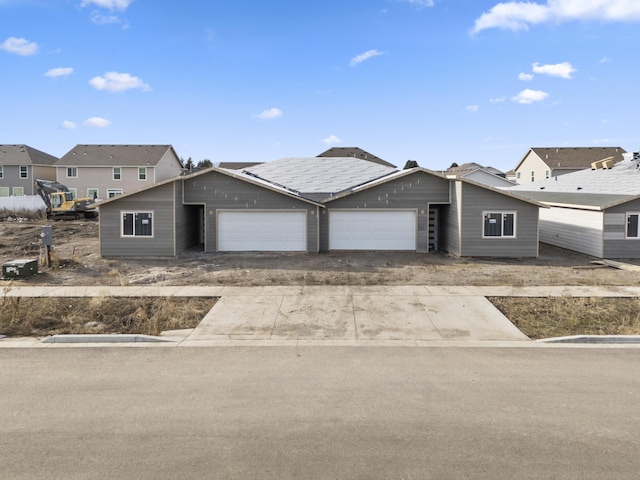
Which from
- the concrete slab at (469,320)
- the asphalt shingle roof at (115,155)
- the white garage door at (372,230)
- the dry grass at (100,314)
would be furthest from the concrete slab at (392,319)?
the asphalt shingle roof at (115,155)

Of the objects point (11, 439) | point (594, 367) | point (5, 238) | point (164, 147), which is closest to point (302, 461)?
point (11, 439)

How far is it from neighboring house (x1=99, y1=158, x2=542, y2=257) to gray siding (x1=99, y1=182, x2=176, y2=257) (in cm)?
5

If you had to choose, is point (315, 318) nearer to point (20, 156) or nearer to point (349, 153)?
point (349, 153)

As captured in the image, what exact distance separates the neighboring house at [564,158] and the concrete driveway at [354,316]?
55614 mm

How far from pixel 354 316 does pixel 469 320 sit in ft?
Result: 9.45

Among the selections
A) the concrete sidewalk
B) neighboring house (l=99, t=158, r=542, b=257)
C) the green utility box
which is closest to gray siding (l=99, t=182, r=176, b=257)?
neighboring house (l=99, t=158, r=542, b=257)

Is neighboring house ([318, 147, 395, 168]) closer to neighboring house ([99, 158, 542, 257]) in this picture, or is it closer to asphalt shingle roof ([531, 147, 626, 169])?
asphalt shingle roof ([531, 147, 626, 169])

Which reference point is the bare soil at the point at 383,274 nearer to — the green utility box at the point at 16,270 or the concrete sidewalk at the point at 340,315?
the green utility box at the point at 16,270

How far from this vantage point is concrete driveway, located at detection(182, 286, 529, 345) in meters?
11.3

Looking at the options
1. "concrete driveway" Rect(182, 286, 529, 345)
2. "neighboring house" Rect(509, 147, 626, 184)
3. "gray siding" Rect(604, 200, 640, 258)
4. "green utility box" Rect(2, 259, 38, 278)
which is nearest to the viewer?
"concrete driveway" Rect(182, 286, 529, 345)

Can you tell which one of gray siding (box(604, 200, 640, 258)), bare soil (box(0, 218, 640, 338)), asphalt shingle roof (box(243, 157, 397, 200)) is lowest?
bare soil (box(0, 218, 640, 338))

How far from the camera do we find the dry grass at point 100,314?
38.5ft

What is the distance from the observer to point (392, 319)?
12.7 meters

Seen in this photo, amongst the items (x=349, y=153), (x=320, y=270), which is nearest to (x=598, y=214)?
(x=320, y=270)
